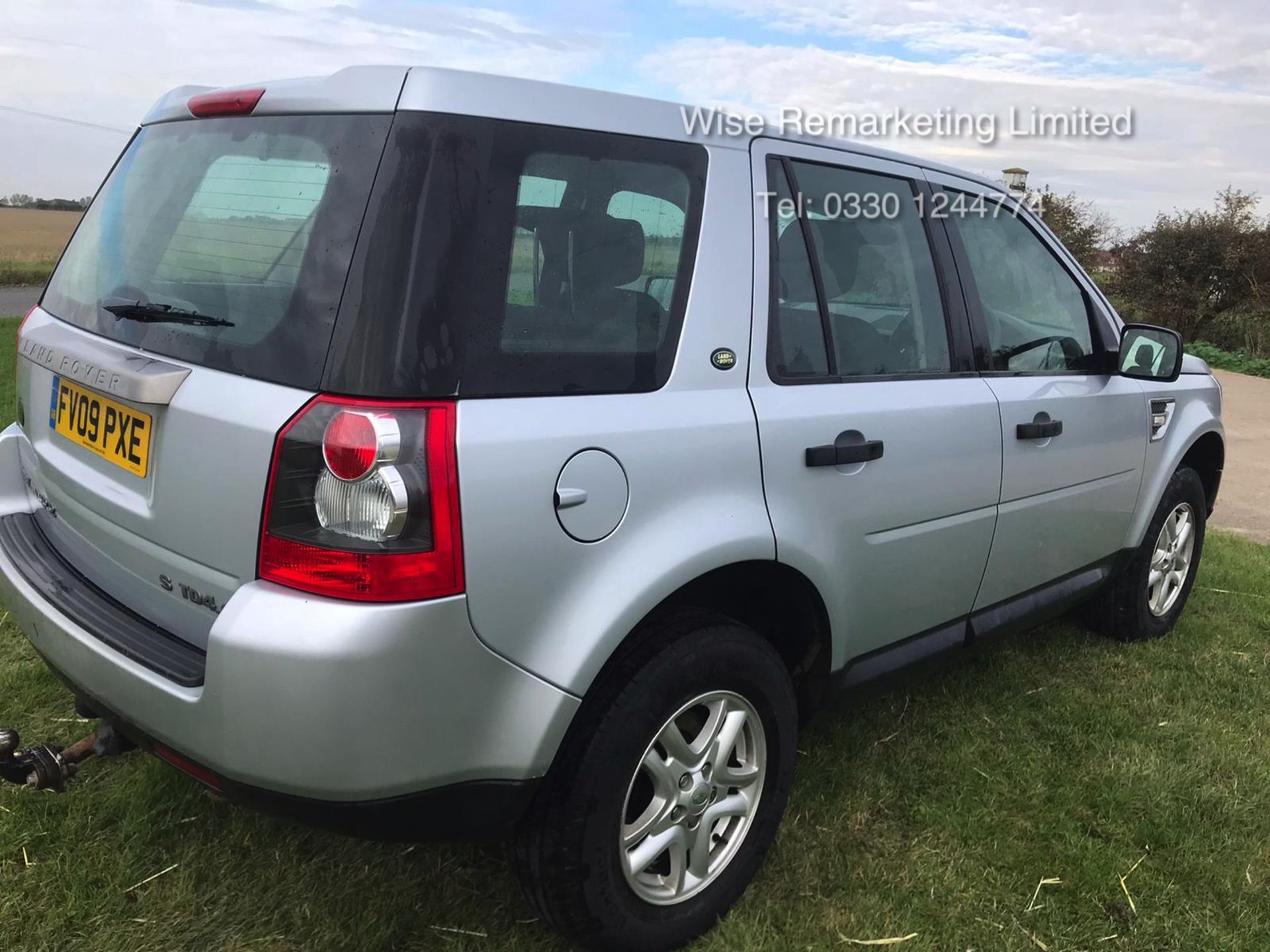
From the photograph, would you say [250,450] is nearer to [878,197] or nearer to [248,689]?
[248,689]

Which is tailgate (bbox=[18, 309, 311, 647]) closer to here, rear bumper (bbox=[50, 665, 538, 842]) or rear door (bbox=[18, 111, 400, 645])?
rear door (bbox=[18, 111, 400, 645])

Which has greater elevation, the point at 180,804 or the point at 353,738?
the point at 353,738

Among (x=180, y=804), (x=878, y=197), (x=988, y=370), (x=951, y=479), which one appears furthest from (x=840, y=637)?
(x=180, y=804)

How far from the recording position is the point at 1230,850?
8.59ft

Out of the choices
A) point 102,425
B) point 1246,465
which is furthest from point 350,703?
point 1246,465

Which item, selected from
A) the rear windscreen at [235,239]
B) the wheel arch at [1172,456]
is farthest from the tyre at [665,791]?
the wheel arch at [1172,456]

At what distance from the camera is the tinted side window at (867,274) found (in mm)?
2355

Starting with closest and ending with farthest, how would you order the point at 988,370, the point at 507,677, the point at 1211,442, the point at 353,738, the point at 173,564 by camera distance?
the point at 353,738, the point at 507,677, the point at 173,564, the point at 988,370, the point at 1211,442

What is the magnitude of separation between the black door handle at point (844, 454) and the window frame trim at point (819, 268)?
162mm

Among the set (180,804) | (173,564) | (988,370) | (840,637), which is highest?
(988,370)

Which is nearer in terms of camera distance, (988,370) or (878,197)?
(878,197)

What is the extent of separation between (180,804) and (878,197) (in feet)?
8.02

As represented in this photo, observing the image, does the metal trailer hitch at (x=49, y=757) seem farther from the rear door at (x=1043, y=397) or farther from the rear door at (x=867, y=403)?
the rear door at (x=1043, y=397)

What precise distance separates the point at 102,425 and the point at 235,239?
476 millimetres
